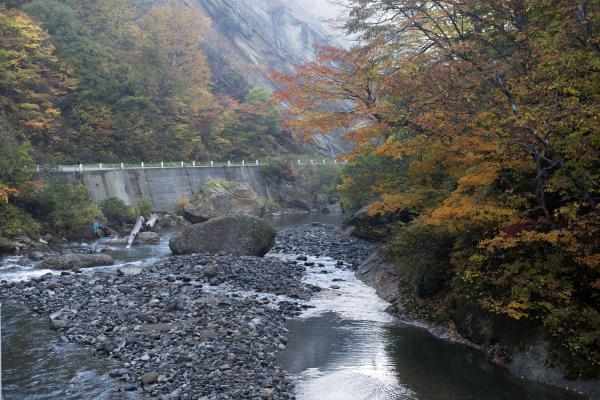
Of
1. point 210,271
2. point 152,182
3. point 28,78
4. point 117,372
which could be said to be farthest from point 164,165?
Result: point 117,372

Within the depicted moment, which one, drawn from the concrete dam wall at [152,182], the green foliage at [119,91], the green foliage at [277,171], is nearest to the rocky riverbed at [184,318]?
the concrete dam wall at [152,182]

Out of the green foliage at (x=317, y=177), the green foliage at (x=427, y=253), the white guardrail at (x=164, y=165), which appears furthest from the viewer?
the green foliage at (x=317, y=177)

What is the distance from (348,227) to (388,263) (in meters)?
11.7

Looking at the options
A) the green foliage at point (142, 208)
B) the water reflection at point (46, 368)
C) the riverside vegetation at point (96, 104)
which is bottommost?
the water reflection at point (46, 368)

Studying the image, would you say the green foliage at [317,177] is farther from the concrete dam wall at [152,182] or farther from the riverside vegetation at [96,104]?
the concrete dam wall at [152,182]

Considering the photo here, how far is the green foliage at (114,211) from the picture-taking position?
27.7 m

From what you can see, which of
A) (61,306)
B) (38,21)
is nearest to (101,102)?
(38,21)

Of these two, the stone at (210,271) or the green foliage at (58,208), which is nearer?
the stone at (210,271)

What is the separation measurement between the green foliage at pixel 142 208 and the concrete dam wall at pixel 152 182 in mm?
1627

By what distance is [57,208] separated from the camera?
23.1 meters

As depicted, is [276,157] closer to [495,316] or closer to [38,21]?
[38,21]

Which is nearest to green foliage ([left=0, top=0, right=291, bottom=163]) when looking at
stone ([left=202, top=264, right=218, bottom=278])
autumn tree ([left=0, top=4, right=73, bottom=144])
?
autumn tree ([left=0, top=4, right=73, bottom=144])

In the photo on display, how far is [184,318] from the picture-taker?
10867mm

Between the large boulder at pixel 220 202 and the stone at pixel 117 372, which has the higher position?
the large boulder at pixel 220 202
